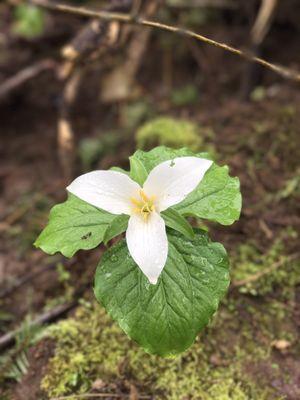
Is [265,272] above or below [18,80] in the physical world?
above

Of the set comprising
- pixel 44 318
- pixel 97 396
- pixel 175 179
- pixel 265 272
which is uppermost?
pixel 175 179

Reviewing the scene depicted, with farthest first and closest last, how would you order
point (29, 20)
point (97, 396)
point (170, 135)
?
point (29, 20) < point (170, 135) < point (97, 396)

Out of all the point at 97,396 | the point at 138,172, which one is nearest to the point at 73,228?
the point at 138,172

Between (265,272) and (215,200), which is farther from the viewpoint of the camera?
(265,272)

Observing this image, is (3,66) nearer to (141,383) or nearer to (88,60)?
(88,60)

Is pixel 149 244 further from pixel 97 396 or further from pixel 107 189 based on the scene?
pixel 97 396

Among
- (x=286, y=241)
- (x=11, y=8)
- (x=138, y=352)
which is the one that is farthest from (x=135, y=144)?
(x=11, y=8)

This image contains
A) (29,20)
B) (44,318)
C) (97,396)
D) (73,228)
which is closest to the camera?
(73,228)
